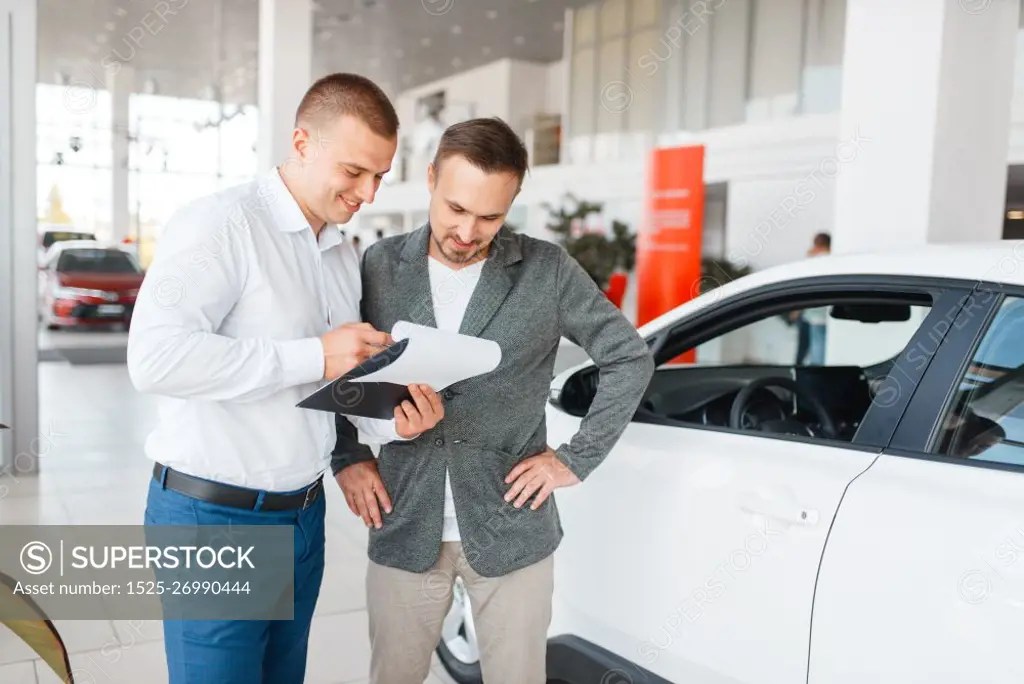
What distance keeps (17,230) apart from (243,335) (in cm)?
408

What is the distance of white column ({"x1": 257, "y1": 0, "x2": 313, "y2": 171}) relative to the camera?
8.17 meters

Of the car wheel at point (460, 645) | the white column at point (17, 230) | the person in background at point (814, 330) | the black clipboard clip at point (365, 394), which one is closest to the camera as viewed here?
the black clipboard clip at point (365, 394)

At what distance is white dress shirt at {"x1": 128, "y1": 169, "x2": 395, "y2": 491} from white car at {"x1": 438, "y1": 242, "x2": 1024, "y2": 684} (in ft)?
2.30

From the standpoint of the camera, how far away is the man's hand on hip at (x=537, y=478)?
1.70 metres

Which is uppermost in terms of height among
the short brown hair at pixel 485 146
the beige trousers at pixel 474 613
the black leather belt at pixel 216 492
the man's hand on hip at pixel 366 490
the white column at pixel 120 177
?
the white column at pixel 120 177

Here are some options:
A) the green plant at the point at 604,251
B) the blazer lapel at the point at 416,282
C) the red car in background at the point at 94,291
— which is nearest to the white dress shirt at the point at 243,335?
the blazer lapel at the point at 416,282

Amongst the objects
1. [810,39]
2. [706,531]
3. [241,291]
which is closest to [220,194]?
[241,291]

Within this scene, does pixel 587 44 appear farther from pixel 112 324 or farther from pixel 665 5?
pixel 112 324

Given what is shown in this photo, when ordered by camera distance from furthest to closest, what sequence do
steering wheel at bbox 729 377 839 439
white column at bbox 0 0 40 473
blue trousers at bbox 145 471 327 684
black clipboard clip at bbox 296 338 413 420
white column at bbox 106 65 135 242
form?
white column at bbox 106 65 135 242 → white column at bbox 0 0 40 473 → steering wheel at bbox 729 377 839 439 → blue trousers at bbox 145 471 327 684 → black clipboard clip at bbox 296 338 413 420

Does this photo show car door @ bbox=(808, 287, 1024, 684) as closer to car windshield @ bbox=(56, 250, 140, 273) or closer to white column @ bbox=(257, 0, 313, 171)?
white column @ bbox=(257, 0, 313, 171)

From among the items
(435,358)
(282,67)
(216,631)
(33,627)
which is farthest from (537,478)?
(282,67)

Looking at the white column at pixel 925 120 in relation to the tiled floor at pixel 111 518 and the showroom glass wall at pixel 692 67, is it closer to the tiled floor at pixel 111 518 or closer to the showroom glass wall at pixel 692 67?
the tiled floor at pixel 111 518

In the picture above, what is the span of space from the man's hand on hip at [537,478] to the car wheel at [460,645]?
999 millimetres

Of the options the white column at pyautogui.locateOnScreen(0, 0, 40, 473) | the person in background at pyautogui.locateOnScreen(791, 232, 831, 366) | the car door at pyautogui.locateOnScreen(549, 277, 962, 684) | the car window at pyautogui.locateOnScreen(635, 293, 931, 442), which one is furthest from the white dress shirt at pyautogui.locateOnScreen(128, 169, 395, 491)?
the person in background at pyautogui.locateOnScreen(791, 232, 831, 366)
